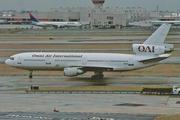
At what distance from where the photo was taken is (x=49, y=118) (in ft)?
112

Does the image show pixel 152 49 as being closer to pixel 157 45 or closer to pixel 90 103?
pixel 157 45

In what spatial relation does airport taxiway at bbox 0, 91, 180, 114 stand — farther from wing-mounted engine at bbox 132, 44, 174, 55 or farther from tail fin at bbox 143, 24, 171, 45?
tail fin at bbox 143, 24, 171, 45

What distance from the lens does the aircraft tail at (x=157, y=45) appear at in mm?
60281

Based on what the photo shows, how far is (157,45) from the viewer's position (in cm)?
6066

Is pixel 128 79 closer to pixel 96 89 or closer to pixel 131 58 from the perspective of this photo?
pixel 131 58

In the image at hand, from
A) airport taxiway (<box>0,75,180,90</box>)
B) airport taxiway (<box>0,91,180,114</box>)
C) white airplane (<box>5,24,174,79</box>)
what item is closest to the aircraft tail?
white airplane (<box>5,24,174,79</box>)

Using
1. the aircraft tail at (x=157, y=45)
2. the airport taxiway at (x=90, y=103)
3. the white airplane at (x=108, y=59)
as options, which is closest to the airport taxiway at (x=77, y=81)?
the white airplane at (x=108, y=59)

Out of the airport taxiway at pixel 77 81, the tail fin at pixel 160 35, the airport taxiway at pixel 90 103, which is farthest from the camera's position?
the tail fin at pixel 160 35

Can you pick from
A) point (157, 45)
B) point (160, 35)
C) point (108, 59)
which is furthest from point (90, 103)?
point (160, 35)

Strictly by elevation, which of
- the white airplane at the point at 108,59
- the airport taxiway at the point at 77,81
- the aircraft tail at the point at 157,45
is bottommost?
the airport taxiway at the point at 77,81

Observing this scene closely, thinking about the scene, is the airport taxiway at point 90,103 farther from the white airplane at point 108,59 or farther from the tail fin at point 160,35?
the tail fin at point 160,35

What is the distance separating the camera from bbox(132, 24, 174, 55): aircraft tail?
60.3m

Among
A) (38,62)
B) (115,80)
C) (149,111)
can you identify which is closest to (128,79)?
(115,80)

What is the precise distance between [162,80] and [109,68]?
9.24m
